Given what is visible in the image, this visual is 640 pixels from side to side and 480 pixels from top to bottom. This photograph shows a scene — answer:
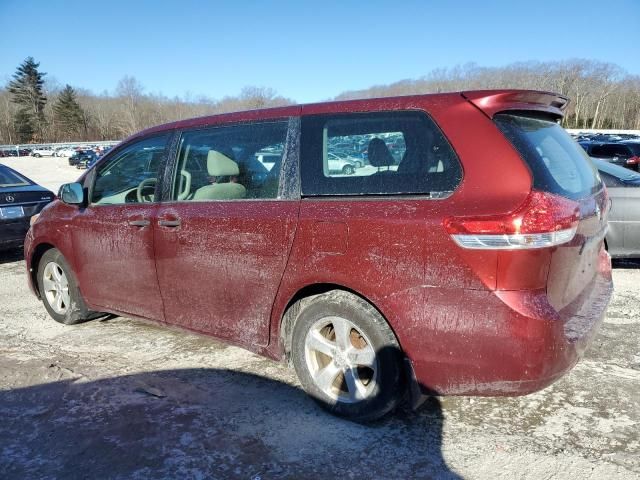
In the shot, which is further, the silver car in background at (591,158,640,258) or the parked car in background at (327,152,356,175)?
the silver car in background at (591,158,640,258)

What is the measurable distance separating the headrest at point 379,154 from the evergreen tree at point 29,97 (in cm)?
10973

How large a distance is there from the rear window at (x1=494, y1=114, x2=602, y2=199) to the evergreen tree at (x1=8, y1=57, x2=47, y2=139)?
110 m

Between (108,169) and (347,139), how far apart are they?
7.47 ft

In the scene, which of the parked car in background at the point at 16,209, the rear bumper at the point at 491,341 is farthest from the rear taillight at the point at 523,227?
the parked car in background at the point at 16,209

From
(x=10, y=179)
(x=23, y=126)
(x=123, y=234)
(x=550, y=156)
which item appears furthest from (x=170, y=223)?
(x=23, y=126)

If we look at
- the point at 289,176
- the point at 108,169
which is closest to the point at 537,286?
the point at 289,176

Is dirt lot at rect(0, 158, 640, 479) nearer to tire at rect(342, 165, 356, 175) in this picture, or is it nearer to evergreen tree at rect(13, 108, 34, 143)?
tire at rect(342, 165, 356, 175)

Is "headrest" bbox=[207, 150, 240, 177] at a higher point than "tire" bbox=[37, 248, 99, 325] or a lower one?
higher

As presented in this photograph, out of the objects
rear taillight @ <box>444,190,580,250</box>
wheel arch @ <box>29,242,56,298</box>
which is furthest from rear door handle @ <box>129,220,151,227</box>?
rear taillight @ <box>444,190,580,250</box>

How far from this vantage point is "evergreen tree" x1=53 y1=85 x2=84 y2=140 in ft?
326

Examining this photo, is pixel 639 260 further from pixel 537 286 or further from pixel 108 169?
pixel 108 169

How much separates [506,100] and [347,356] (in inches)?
62.5

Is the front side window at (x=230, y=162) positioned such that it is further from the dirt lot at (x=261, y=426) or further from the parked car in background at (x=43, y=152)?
the parked car in background at (x=43, y=152)

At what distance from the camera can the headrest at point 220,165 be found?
3318mm
